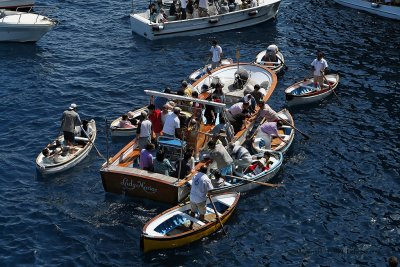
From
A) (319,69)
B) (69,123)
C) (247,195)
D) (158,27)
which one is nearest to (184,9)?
(158,27)

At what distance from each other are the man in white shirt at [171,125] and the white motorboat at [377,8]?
1073 inches

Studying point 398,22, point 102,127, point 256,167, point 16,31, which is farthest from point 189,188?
point 398,22

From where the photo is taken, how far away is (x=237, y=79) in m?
37.9

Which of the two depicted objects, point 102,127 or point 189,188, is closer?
point 189,188

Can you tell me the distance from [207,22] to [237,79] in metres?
11.8

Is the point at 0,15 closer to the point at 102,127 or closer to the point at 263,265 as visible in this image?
the point at 102,127

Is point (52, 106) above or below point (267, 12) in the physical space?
below

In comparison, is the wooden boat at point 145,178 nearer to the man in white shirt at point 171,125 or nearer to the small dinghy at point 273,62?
the man in white shirt at point 171,125

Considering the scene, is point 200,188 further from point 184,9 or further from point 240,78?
point 184,9

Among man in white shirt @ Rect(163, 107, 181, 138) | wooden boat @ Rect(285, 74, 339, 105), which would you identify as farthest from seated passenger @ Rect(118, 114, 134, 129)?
wooden boat @ Rect(285, 74, 339, 105)

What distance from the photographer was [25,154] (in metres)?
33.9

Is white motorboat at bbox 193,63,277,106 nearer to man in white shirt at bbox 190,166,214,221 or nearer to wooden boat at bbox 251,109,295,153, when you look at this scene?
wooden boat at bbox 251,109,295,153

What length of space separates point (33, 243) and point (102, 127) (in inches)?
422

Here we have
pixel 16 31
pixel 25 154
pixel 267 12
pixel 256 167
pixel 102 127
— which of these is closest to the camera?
pixel 256 167
